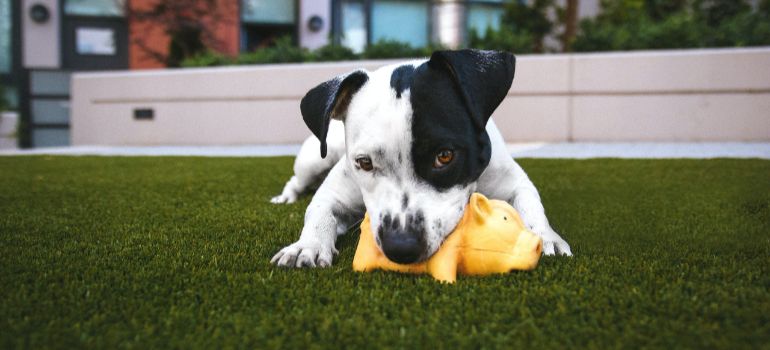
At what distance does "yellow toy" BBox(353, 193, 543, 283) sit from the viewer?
2.04m

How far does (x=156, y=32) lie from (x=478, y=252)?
14.7 metres

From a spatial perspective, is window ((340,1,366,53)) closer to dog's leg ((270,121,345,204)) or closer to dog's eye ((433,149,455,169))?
dog's leg ((270,121,345,204))

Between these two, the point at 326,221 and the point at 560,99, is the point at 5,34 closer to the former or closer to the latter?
the point at 560,99

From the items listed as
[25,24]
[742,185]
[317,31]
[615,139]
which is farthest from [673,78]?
[25,24]

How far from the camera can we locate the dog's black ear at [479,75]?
7.94 feet

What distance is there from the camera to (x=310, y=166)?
4113 mm

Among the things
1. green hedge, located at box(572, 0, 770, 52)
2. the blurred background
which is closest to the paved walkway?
green hedge, located at box(572, 0, 770, 52)

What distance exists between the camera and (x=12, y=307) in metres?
1.70

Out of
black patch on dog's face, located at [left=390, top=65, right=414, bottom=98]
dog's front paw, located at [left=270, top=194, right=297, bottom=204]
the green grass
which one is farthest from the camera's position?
dog's front paw, located at [left=270, top=194, right=297, bottom=204]

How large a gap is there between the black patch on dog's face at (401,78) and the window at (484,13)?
554 inches

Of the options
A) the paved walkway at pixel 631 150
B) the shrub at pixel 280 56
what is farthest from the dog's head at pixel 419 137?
the shrub at pixel 280 56

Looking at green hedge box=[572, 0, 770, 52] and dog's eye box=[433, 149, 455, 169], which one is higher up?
green hedge box=[572, 0, 770, 52]

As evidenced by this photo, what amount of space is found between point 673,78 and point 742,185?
4.55 m

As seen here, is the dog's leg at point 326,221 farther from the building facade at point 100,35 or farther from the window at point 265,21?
the window at point 265,21
